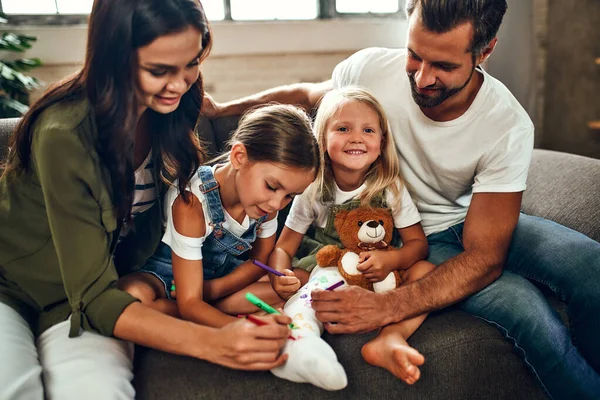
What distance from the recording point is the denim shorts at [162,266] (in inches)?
55.9

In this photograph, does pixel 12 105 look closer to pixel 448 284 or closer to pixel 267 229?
pixel 267 229

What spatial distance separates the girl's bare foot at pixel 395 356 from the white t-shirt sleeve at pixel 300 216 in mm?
454

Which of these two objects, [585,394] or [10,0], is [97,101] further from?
[10,0]

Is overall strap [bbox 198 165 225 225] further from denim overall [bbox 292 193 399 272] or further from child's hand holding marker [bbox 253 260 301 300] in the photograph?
denim overall [bbox 292 193 399 272]

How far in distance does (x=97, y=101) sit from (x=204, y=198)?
36 cm

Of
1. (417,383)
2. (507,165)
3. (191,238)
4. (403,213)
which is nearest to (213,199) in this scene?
(191,238)

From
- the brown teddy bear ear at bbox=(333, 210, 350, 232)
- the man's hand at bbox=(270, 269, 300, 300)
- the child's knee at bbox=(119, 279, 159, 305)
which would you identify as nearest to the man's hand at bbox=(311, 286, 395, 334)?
the man's hand at bbox=(270, 269, 300, 300)

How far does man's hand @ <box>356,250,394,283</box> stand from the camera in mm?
1374

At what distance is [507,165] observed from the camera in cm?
146

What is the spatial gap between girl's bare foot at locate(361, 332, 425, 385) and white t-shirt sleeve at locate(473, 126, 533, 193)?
508mm

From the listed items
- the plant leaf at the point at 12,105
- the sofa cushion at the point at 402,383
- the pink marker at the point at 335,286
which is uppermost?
the plant leaf at the point at 12,105

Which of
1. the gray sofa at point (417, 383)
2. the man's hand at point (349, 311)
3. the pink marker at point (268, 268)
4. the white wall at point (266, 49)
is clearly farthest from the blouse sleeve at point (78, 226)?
the white wall at point (266, 49)

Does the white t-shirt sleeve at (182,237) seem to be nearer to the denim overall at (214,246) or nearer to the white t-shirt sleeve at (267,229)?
the denim overall at (214,246)

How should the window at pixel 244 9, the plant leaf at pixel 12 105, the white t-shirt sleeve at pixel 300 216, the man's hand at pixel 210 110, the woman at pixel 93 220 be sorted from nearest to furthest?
the woman at pixel 93 220 < the white t-shirt sleeve at pixel 300 216 < the man's hand at pixel 210 110 < the plant leaf at pixel 12 105 < the window at pixel 244 9
